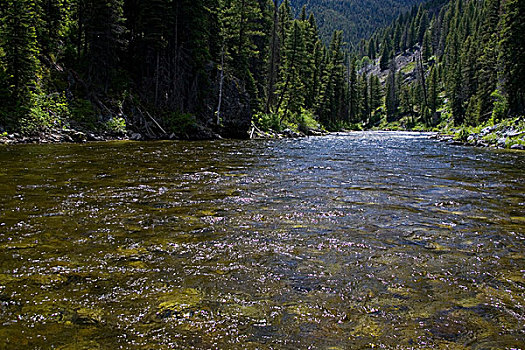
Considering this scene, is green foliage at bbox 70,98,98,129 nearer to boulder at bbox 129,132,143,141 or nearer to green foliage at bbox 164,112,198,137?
boulder at bbox 129,132,143,141

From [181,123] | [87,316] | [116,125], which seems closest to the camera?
[87,316]

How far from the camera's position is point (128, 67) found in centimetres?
2962

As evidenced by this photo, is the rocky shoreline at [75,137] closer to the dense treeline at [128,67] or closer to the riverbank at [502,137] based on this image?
the dense treeline at [128,67]

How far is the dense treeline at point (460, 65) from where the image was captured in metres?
33.6

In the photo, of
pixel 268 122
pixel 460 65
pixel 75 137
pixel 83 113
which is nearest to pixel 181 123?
pixel 83 113

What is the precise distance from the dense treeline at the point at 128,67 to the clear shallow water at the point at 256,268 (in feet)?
52.8

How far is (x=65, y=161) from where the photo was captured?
11.5 metres

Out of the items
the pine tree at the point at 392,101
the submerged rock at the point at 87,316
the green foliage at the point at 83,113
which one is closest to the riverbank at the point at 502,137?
the submerged rock at the point at 87,316

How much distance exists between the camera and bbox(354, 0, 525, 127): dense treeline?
33625 millimetres

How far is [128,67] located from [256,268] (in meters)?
30.3

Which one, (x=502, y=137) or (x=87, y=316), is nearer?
(x=87, y=316)

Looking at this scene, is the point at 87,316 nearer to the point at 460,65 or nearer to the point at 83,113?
the point at 83,113

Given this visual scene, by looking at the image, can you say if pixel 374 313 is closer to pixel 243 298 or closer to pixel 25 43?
pixel 243 298

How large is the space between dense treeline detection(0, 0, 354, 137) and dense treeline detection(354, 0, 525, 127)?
2505 cm
